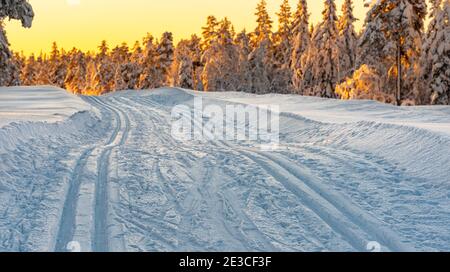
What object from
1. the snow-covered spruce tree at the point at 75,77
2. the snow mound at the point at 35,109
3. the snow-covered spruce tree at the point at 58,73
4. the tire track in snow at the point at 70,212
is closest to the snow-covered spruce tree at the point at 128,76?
the snow-covered spruce tree at the point at 75,77

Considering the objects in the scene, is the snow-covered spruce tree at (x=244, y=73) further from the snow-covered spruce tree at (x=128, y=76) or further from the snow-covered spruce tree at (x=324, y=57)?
the snow-covered spruce tree at (x=128, y=76)

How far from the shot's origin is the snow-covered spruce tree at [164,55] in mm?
59500

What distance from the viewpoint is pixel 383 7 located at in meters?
28.9

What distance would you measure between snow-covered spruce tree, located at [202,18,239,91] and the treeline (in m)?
0.13

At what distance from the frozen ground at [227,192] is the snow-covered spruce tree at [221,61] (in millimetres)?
44446

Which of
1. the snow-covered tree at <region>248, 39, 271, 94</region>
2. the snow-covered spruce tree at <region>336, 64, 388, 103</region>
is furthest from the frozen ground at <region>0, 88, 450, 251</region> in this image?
the snow-covered tree at <region>248, 39, 271, 94</region>

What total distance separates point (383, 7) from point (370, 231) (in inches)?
1047

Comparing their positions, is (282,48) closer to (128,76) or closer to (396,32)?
(128,76)

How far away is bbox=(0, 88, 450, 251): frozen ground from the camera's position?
5.54m

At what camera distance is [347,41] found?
44.2 metres

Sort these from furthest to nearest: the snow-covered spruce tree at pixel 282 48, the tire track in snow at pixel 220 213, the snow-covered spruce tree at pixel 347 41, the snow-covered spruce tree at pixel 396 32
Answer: the snow-covered spruce tree at pixel 282 48
the snow-covered spruce tree at pixel 347 41
the snow-covered spruce tree at pixel 396 32
the tire track in snow at pixel 220 213

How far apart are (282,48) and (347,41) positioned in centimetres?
2068

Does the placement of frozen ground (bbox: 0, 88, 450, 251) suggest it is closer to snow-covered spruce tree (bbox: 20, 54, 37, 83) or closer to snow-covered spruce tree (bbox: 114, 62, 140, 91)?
snow-covered spruce tree (bbox: 114, 62, 140, 91)
